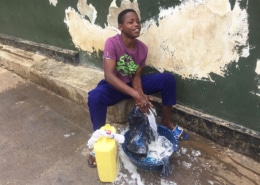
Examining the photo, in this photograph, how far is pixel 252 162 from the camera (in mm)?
2652

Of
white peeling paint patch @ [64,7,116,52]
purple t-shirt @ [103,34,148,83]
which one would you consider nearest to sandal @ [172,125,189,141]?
purple t-shirt @ [103,34,148,83]

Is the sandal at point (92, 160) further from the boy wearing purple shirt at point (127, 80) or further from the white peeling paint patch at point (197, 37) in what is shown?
the white peeling paint patch at point (197, 37)

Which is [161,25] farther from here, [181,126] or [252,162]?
[252,162]

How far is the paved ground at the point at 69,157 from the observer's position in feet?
8.40

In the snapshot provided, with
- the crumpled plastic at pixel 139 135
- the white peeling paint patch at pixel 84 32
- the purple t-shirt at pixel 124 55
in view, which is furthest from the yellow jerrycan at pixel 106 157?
the white peeling paint patch at pixel 84 32

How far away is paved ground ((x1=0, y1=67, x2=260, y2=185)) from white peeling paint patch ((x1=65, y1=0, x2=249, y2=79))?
817mm

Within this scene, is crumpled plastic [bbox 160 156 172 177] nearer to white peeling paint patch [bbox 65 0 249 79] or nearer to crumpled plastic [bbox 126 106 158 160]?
crumpled plastic [bbox 126 106 158 160]

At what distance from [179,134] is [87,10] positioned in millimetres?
1980

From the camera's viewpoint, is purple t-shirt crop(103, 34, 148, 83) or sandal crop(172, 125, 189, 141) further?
sandal crop(172, 125, 189, 141)

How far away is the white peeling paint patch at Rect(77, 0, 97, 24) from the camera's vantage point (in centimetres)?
359

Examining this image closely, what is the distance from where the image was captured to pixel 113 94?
287cm

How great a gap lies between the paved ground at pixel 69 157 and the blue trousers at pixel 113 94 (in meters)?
0.46

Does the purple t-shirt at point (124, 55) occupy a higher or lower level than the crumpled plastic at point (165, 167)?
higher

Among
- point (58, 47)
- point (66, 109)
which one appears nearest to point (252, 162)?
point (66, 109)
